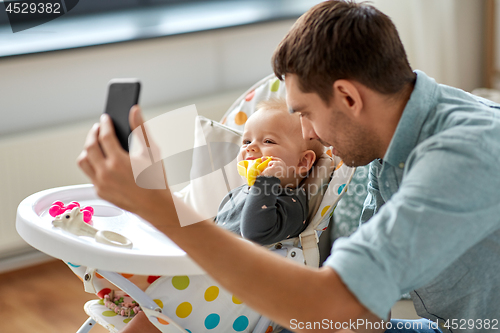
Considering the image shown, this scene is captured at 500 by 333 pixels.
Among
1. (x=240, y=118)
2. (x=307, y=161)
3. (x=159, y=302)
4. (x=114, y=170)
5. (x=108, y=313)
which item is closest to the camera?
(x=114, y=170)

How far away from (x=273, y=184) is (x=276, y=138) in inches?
7.5

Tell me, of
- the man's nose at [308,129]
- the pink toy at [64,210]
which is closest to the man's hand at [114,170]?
the man's nose at [308,129]

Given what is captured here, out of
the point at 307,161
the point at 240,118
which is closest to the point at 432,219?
the point at 307,161

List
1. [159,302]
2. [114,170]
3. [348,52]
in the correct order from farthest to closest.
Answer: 1. [159,302]
2. [348,52]
3. [114,170]

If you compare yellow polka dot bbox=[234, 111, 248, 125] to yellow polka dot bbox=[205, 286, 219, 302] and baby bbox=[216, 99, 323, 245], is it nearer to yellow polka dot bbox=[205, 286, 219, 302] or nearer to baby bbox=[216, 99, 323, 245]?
baby bbox=[216, 99, 323, 245]

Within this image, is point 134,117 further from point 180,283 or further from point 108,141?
point 180,283

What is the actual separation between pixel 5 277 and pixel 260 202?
1606mm

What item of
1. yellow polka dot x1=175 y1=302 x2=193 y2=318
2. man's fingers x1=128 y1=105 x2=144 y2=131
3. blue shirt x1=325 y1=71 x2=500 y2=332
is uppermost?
man's fingers x1=128 y1=105 x2=144 y2=131

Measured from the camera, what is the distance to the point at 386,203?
75 centimetres

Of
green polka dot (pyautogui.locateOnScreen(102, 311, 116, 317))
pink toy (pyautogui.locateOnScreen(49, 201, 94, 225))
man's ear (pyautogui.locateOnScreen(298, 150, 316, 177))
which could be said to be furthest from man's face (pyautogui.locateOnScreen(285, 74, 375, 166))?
green polka dot (pyautogui.locateOnScreen(102, 311, 116, 317))

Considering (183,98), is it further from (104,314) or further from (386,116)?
(386,116)

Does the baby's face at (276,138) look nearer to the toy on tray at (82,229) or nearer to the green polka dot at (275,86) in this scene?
the green polka dot at (275,86)

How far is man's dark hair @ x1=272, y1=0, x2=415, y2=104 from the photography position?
0.87 m

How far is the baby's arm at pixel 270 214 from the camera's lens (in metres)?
1.25
